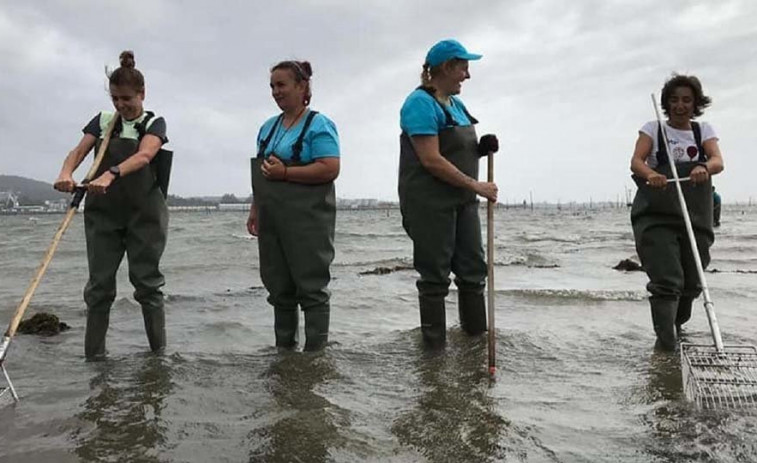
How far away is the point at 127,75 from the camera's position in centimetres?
466

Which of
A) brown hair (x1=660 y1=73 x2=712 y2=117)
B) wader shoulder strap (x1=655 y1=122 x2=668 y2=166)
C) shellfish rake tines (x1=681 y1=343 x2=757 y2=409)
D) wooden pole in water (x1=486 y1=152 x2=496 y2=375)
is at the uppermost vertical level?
brown hair (x1=660 y1=73 x2=712 y2=117)

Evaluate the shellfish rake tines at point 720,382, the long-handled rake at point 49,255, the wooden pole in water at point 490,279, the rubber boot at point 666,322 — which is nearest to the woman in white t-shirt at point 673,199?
the rubber boot at point 666,322

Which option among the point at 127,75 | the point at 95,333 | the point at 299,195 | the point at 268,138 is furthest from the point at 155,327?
the point at 127,75

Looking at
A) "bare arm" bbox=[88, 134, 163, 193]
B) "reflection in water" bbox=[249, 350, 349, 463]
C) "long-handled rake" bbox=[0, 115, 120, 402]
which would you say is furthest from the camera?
"bare arm" bbox=[88, 134, 163, 193]

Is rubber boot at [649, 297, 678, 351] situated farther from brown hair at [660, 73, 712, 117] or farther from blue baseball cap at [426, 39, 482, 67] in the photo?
blue baseball cap at [426, 39, 482, 67]

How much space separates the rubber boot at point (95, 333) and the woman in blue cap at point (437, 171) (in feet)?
8.21

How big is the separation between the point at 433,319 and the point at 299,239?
1.24 meters

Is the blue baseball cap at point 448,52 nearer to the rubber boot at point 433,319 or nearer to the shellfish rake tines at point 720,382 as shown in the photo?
the rubber boot at point 433,319

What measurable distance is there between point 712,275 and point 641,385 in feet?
31.8

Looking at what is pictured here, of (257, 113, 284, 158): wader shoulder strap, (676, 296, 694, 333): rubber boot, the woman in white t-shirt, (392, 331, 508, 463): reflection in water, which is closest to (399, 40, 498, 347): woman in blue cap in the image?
(392, 331, 508, 463): reflection in water

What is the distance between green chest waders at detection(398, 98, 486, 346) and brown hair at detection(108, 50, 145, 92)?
209cm

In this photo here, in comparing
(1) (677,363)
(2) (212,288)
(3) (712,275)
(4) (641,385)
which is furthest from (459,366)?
(3) (712,275)

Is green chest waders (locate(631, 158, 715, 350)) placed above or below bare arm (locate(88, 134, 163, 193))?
below

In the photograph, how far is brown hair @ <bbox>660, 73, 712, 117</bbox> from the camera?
5.12 meters
